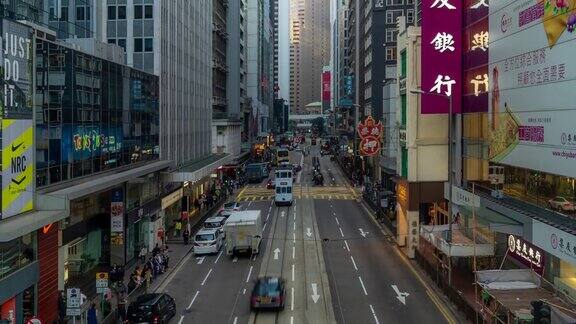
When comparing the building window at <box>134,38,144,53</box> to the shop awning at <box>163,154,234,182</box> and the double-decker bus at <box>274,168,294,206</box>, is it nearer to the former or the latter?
the shop awning at <box>163,154,234,182</box>

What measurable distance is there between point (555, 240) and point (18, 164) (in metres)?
19.7

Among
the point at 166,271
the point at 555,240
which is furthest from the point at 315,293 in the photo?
the point at 555,240

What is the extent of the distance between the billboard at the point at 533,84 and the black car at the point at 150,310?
16.7 meters

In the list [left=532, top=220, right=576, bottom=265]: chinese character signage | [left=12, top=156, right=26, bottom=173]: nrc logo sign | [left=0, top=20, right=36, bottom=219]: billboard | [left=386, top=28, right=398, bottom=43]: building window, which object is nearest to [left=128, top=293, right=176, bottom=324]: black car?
[left=0, top=20, right=36, bottom=219]: billboard

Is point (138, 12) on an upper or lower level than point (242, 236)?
upper

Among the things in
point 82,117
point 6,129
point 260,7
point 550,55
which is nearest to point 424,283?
point 550,55

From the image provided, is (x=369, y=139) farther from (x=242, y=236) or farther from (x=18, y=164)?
(x=18, y=164)

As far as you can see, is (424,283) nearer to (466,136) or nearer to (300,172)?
(466,136)

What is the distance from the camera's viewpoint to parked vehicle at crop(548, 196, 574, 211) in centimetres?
2410

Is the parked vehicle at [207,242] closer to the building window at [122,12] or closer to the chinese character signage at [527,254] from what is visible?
the building window at [122,12]

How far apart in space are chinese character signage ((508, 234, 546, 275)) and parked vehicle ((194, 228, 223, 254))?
19.6m

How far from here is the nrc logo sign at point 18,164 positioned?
75.5ft

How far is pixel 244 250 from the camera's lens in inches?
1620

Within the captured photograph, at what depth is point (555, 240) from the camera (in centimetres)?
2305
